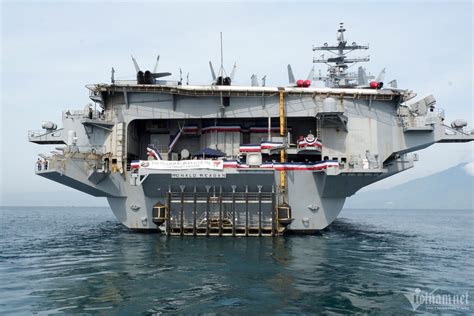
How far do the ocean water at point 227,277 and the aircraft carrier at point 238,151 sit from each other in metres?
2.60

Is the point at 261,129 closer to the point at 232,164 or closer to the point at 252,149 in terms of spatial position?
the point at 252,149

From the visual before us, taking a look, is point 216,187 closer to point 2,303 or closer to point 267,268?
point 267,268

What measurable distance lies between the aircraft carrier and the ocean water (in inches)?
102

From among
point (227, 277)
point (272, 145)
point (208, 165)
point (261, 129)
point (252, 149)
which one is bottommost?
point (227, 277)

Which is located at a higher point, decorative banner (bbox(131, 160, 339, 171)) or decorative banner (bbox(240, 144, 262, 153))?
decorative banner (bbox(240, 144, 262, 153))

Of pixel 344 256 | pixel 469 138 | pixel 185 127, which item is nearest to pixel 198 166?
pixel 185 127

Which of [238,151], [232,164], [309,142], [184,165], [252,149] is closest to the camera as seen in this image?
[232,164]

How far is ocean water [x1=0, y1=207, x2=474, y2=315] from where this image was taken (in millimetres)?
10016

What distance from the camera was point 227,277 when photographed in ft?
42.7

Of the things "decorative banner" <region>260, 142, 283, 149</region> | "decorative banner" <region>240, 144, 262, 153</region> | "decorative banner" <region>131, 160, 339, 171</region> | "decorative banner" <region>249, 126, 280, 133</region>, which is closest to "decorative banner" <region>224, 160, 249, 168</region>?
"decorative banner" <region>131, 160, 339, 171</region>

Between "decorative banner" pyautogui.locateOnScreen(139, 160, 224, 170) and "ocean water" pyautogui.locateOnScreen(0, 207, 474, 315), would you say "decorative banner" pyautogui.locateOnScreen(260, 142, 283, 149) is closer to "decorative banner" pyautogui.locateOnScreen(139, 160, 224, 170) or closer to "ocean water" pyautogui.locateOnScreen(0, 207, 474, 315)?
"decorative banner" pyautogui.locateOnScreen(139, 160, 224, 170)

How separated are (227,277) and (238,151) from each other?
41.2ft

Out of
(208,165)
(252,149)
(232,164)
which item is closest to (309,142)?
(252,149)

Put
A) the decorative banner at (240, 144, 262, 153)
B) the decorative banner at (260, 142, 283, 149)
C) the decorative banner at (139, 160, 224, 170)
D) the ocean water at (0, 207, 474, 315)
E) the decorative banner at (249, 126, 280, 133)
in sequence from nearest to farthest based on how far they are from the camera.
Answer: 1. the ocean water at (0, 207, 474, 315)
2. the decorative banner at (139, 160, 224, 170)
3. the decorative banner at (240, 144, 262, 153)
4. the decorative banner at (260, 142, 283, 149)
5. the decorative banner at (249, 126, 280, 133)
